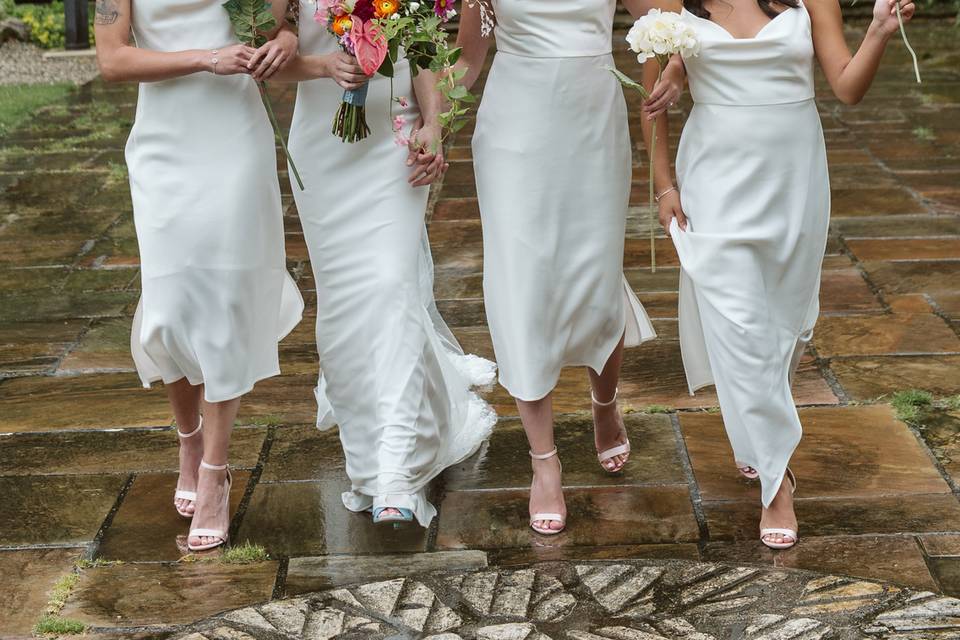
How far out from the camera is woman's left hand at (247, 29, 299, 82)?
3805 millimetres

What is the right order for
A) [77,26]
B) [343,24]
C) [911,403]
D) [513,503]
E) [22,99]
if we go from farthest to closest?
[77,26], [22,99], [911,403], [513,503], [343,24]

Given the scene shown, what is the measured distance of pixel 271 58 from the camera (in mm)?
3811

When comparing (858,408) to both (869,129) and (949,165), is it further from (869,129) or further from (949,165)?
(869,129)

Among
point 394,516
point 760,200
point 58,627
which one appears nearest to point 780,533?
point 760,200

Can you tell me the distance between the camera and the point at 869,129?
9742 millimetres

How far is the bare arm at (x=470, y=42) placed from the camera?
4082 mm

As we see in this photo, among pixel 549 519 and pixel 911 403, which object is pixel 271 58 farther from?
pixel 911 403

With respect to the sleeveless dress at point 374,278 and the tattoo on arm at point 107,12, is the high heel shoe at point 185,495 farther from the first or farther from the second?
the tattoo on arm at point 107,12

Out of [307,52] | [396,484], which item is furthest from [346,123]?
[396,484]

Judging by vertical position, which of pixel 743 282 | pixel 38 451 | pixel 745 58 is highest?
pixel 745 58

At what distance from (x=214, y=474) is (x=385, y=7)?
Result: 1.57 meters

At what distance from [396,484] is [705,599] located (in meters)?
1.01

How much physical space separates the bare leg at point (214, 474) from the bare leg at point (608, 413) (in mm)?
1212

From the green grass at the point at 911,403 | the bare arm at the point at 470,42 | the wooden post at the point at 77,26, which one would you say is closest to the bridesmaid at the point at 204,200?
the bare arm at the point at 470,42
